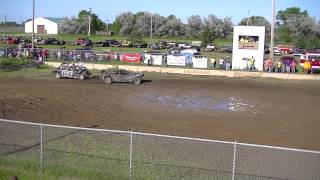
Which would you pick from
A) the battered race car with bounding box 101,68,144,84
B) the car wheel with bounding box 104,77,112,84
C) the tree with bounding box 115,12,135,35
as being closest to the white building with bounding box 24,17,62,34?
the tree with bounding box 115,12,135,35

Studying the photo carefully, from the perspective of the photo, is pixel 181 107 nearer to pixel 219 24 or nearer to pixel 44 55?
pixel 44 55

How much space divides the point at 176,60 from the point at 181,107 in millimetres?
25544

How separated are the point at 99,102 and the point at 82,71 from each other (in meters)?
13.7

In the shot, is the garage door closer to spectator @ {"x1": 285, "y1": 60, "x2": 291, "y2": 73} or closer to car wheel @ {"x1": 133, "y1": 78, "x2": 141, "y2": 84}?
spectator @ {"x1": 285, "y1": 60, "x2": 291, "y2": 73}

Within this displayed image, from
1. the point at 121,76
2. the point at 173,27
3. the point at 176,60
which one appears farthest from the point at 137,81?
the point at 173,27

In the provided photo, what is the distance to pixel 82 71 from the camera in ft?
139

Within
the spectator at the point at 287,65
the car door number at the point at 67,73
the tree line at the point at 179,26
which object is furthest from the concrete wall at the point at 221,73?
the tree line at the point at 179,26

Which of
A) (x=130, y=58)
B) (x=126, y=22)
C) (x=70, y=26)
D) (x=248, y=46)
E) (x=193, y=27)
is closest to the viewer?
(x=248, y=46)

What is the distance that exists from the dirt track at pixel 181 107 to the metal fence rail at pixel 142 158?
3236mm

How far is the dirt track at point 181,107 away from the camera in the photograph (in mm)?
21656

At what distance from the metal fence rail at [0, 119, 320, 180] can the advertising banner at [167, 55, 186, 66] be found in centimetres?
3493

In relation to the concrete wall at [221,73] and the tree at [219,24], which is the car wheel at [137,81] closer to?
the concrete wall at [221,73]

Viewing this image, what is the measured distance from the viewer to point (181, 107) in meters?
28.4

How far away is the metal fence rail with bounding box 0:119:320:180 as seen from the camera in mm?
13375
